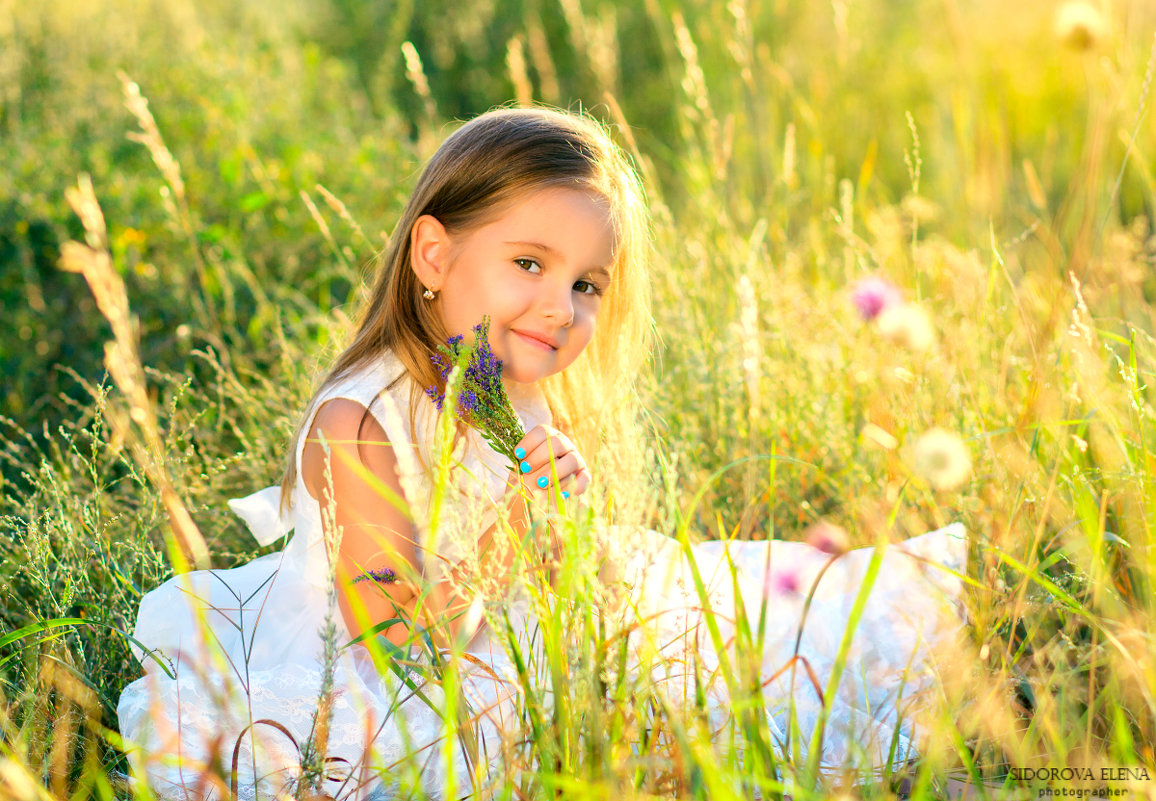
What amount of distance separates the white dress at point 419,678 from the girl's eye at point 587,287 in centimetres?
34

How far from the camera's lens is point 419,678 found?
1642mm

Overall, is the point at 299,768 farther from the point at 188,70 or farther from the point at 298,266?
the point at 188,70

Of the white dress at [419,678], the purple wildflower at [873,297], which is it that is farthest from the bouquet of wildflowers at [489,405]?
the purple wildflower at [873,297]

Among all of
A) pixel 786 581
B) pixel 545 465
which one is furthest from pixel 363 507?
pixel 786 581

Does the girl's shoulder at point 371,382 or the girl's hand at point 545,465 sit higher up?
the girl's shoulder at point 371,382

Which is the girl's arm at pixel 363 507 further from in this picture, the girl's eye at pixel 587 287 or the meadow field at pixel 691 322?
the girl's eye at pixel 587 287

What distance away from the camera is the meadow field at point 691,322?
4.16 ft

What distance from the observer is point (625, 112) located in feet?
18.5

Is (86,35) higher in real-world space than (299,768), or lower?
higher

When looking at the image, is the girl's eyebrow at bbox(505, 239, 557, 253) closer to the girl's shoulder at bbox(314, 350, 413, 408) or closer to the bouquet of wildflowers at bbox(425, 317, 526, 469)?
the girl's shoulder at bbox(314, 350, 413, 408)

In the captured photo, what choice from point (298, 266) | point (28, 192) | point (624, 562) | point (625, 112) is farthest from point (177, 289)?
point (625, 112)

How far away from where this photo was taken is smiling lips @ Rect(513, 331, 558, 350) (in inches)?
69.9

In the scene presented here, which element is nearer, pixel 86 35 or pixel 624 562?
pixel 624 562

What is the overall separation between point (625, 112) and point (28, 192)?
335 centimetres
